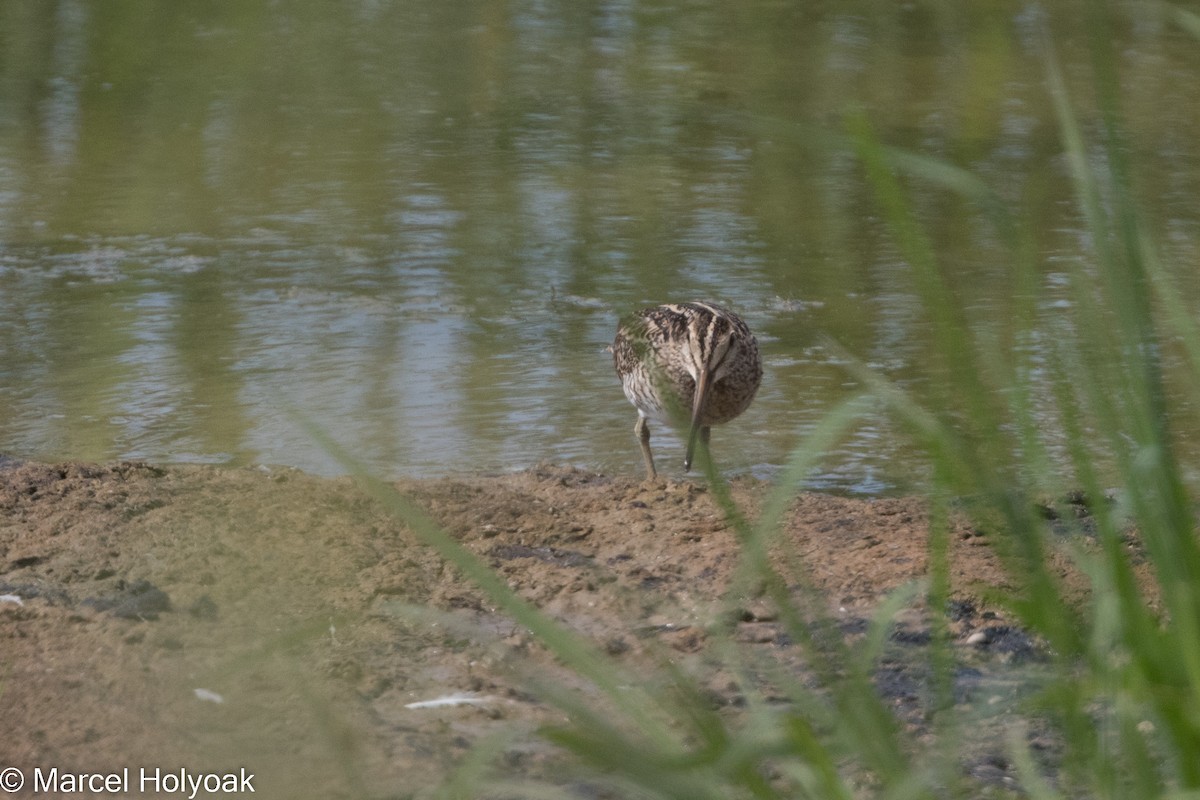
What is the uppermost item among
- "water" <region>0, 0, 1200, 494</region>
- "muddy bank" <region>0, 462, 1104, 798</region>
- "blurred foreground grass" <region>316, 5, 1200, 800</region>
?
"blurred foreground grass" <region>316, 5, 1200, 800</region>

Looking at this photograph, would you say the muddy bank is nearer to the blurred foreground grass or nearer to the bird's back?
the blurred foreground grass

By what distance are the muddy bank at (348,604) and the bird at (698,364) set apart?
15.7 inches

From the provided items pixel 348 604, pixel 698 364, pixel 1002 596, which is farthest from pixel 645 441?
pixel 1002 596

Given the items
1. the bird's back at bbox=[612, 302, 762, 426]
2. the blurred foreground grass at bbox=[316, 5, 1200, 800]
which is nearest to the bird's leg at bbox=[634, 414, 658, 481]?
the bird's back at bbox=[612, 302, 762, 426]

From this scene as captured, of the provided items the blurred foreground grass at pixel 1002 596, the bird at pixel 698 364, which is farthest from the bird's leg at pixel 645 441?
the blurred foreground grass at pixel 1002 596

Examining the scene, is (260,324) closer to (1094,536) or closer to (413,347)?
(413,347)

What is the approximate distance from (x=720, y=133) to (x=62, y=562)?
29.2ft

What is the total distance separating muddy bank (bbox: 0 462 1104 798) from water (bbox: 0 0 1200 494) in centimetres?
75

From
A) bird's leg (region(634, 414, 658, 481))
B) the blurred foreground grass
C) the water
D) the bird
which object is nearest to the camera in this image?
the blurred foreground grass

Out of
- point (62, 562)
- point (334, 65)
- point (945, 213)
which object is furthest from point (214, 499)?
point (334, 65)

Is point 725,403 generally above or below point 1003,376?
below

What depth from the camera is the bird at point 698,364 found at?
6.51 metres

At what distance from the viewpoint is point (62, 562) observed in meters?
4.97

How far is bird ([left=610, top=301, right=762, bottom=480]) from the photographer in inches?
256
